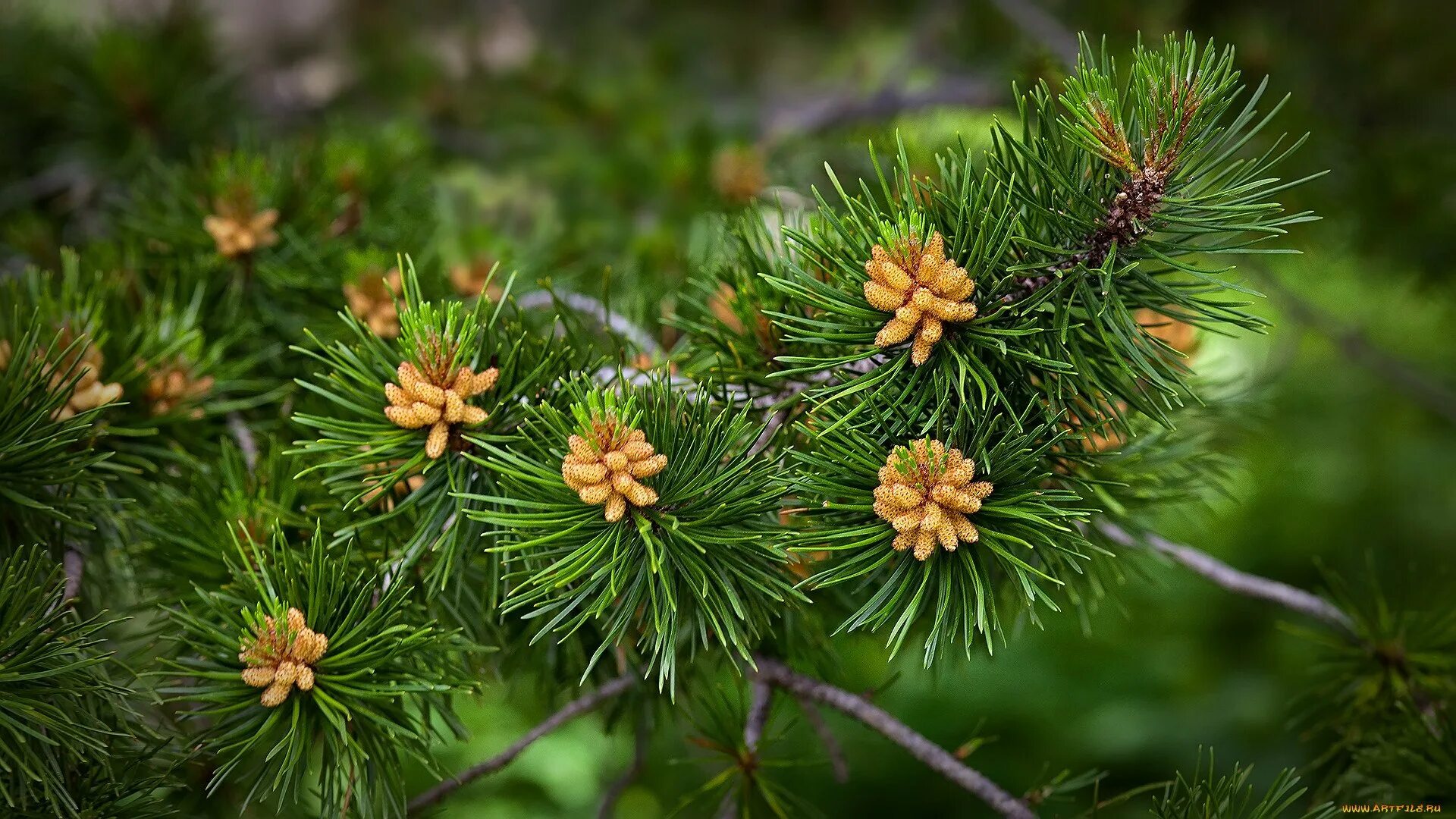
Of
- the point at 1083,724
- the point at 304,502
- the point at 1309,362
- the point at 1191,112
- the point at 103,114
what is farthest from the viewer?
the point at 1309,362

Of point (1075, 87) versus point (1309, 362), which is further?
point (1309, 362)

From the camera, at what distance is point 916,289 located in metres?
0.40

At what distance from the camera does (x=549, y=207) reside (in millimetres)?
1357

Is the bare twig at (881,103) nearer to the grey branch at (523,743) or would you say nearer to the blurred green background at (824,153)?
the blurred green background at (824,153)

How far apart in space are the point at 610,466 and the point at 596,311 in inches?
11.3

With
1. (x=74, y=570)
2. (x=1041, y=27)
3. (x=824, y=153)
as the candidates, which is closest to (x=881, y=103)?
(x=824, y=153)

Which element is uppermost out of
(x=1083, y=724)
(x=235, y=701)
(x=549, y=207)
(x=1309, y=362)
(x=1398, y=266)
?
(x=1309, y=362)

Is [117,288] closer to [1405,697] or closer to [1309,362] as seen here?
[1405,697]

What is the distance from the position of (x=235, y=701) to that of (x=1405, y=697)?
706 millimetres

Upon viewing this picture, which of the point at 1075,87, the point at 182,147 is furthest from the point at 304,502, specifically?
the point at 182,147

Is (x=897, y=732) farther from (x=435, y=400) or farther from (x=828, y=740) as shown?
(x=435, y=400)

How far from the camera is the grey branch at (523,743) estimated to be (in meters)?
0.54

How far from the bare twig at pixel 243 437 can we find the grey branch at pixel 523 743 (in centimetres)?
25

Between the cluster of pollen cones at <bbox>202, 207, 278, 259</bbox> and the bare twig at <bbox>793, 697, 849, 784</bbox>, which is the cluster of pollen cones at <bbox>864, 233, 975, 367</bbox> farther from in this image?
the cluster of pollen cones at <bbox>202, 207, 278, 259</bbox>
